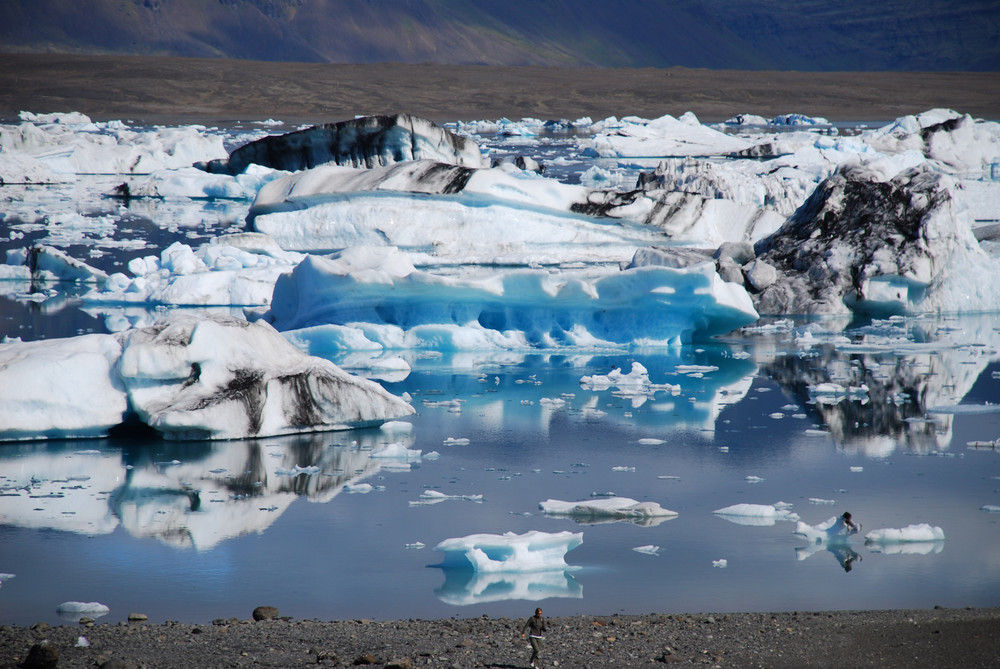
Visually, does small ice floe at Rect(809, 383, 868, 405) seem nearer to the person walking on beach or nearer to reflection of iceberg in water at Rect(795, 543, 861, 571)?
reflection of iceberg in water at Rect(795, 543, 861, 571)

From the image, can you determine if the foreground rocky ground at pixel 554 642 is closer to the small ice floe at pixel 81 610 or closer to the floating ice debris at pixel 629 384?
the small ice floe at pixel 81 610

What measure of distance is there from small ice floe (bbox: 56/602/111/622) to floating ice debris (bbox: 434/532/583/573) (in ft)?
3.57

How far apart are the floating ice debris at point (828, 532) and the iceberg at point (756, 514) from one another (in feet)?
0.59

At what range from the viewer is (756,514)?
13.8 feet

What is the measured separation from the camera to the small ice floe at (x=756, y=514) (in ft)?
13.6

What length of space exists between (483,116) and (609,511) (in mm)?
39264

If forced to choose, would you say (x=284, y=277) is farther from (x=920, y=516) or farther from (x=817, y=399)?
(x=920, y=516)

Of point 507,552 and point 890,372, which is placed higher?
point 890,372

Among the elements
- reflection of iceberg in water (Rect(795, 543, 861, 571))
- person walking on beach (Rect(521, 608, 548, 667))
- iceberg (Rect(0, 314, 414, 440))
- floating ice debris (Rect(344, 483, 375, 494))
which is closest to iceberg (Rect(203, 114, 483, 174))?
iceberg (Rect(0, 314, 414, 440))

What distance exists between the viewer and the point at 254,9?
Answer: 91.9 m

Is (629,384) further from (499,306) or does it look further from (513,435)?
(499,306)

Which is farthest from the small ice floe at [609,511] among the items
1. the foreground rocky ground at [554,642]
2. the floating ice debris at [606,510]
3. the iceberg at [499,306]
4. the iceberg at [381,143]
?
the iceberg at [381,143]

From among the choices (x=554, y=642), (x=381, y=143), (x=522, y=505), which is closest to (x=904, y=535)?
(x=522, y=505)

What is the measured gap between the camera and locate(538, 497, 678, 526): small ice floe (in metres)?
4.12
